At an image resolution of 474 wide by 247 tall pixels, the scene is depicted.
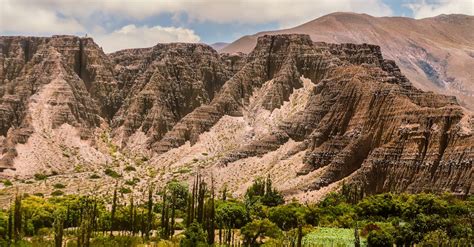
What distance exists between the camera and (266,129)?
550 ft

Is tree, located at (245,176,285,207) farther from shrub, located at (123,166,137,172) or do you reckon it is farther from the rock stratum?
shrub, located at (123,166,137,172)

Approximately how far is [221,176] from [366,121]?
113ft

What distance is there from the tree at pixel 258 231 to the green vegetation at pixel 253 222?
122 mm

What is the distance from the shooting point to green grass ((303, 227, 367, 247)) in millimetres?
80062

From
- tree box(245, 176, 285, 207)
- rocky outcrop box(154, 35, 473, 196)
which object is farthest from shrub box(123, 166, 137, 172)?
tree box(245, 176, 285, 207)

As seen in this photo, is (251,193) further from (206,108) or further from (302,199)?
(206,108)

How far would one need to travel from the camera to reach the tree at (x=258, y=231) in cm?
8236

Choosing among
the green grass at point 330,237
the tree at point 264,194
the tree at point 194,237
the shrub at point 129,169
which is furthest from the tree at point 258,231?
the shrub at point 129,169

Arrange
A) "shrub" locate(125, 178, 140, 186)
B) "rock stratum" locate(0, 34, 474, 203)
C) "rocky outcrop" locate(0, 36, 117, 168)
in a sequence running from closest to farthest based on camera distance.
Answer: "rock stratum" locate(0, 34, 474, 203) → "shrub" locate(125, 178, 140, 186) → "rocky outcrop" locate(0, 36, 117, 168)

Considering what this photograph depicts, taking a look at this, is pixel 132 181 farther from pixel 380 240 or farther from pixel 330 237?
pixel 380 240

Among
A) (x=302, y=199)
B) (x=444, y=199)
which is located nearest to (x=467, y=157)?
(x=444, y=199)

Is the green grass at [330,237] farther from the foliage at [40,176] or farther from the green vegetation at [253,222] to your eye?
the foliage at [40,176]

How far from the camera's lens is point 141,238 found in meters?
81.8

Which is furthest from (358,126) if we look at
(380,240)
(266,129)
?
(380,240)
